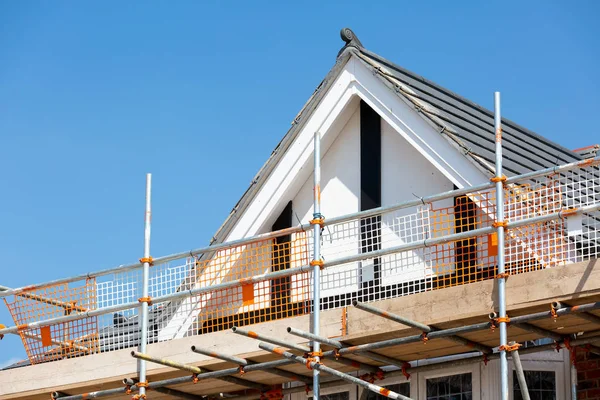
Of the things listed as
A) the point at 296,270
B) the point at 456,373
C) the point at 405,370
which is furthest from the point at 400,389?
the point at 296,270

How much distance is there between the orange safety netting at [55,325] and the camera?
1780cm

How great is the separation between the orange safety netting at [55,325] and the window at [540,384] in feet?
19.2

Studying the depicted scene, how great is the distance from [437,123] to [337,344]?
10.3ft

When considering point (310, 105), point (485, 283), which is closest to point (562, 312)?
point (485, 283)

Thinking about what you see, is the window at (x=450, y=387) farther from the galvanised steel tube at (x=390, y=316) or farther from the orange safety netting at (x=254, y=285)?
the orange safety netting at (x=254, y=285)

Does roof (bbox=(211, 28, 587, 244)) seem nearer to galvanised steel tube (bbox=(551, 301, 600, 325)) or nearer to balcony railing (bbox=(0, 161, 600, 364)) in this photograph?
balcony railing (bbox=(0, 161, 600, 364))

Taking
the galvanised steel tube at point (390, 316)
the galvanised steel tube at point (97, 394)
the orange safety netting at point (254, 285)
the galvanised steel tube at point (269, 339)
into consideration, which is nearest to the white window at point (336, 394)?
the orange safety netting at point (254, 285)

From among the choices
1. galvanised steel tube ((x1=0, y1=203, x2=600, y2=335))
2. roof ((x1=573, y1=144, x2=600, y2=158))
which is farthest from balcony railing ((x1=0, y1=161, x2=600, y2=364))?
roof ((x1=573, y1=144, x2=600, y2=158))

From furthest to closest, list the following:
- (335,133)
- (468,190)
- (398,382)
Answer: (335,133)
(398,382)
(468,190)

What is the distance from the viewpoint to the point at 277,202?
1759cm

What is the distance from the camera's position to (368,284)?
16.7m

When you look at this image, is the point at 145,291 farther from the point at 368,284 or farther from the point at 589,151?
the point at 589,151

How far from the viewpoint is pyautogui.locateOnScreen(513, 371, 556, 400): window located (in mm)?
14977

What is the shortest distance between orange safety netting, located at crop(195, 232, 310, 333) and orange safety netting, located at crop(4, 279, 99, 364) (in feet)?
4.99
